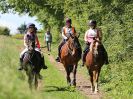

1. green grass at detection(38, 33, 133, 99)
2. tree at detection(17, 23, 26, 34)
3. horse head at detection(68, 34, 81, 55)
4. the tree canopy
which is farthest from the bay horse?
tree at detection(17, 23, 26, 34)

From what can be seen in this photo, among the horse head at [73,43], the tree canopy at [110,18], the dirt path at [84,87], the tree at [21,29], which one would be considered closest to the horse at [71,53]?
the horse head at [73,43]

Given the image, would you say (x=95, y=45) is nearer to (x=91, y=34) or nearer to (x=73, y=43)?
(x=91, y=34)

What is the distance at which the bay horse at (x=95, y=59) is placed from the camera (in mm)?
14836

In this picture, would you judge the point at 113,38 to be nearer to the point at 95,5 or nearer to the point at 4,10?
the point at 95,5

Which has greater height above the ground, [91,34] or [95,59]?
[91,34]

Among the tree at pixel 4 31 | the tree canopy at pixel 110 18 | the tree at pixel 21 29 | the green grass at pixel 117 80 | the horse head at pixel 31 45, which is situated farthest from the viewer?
the tree at pixel 21 29

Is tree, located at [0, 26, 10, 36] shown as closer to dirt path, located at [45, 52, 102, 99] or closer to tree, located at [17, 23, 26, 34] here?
tree, located at [17, 23, 26, 34]

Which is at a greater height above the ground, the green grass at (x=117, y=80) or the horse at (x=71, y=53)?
the horse at (x=71, y=53)

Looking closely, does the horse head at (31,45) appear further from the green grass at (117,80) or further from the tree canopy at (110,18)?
the tree canopy at (110,18)

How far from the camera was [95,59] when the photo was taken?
15242 mm

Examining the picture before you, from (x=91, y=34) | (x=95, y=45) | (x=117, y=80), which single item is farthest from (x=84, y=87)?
(x=95, y=45)

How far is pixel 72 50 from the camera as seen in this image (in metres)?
16.5

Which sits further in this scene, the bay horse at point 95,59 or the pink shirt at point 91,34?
the pink shirt at point 91,34

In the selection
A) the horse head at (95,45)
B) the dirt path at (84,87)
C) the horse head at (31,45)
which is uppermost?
the horse head at (31,45)
